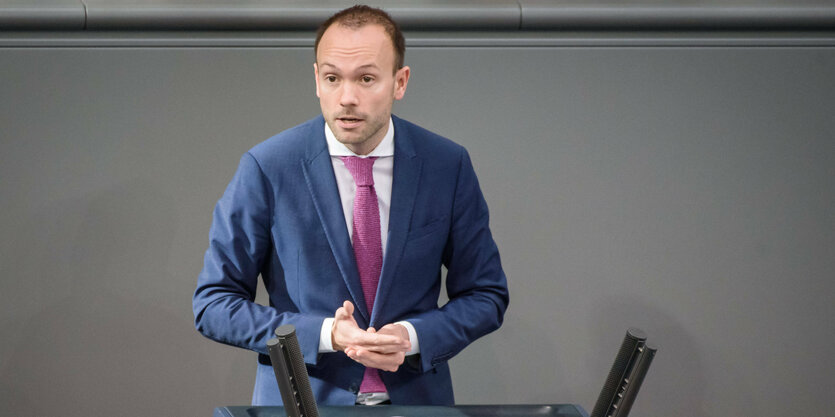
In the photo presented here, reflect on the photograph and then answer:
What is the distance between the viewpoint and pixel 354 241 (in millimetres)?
1624

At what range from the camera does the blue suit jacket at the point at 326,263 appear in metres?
1.57

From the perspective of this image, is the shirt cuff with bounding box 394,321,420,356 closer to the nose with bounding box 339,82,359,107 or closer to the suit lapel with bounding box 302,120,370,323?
the suit lapel with bounding box 302,120,370,323

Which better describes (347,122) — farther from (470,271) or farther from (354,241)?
(470,271)

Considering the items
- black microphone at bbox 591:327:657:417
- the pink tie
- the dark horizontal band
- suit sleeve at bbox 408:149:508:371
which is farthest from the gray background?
black microphone at bbox 591:327:657:417

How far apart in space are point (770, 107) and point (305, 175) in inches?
77.3

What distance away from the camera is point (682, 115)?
2.86m

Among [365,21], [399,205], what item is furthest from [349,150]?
[365,21]

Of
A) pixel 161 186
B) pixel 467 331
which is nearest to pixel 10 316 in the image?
pixel 161 186

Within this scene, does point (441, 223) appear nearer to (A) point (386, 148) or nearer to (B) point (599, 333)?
(A) point (386, 148)

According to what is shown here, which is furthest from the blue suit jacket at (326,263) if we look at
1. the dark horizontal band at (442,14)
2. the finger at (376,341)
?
the dark horizontal band at (442,14)

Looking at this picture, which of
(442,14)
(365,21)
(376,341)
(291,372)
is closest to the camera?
(291,372)

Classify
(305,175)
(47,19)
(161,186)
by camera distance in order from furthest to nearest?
(161,186)
(47,19)
(305,175)

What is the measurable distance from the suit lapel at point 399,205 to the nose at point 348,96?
194mm

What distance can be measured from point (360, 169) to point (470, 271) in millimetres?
322
